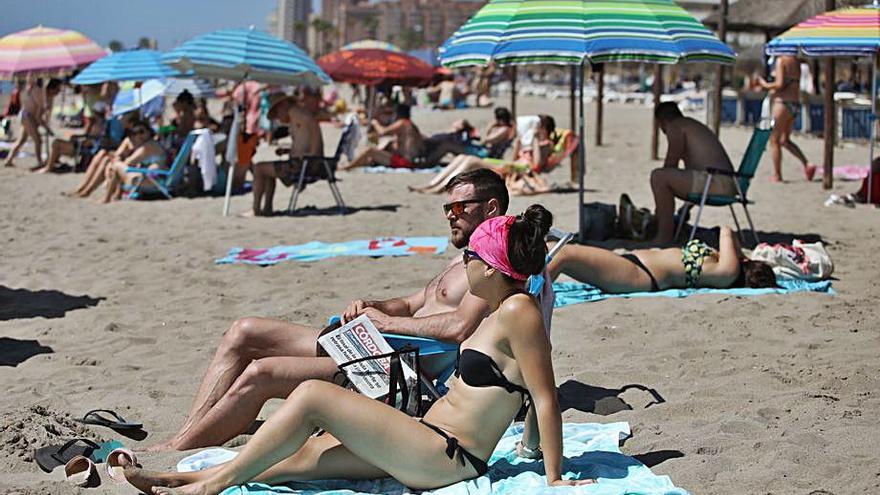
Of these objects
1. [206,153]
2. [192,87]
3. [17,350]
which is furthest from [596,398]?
[192,87]

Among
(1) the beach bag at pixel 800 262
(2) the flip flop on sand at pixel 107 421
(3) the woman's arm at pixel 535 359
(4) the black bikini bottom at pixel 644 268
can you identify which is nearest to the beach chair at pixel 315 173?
(4) the black bikini bottom at pixel 644 268

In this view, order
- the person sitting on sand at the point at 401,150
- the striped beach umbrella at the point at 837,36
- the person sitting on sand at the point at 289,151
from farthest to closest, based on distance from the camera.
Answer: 1. the person sitting on sand at the point at 401,150
2. the person sitting on sand at the point at 289,151
3. the striped beach umbrella at the point at 837,36

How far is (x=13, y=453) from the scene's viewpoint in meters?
3.74

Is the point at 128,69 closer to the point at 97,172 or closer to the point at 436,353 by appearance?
the point at 97,172

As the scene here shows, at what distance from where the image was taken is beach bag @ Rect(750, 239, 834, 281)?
6418 millimetres

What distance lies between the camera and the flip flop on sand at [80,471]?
339 centimetres

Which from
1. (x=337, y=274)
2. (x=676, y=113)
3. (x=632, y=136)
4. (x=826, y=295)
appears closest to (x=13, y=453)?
(x=337, y=274)

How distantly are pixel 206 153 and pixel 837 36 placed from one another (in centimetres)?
603

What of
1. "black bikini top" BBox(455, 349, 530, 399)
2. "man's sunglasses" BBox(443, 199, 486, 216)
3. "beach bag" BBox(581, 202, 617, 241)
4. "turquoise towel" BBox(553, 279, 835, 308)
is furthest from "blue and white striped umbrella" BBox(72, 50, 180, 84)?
"black bikini top" BBox(455, 349, 530, 399)

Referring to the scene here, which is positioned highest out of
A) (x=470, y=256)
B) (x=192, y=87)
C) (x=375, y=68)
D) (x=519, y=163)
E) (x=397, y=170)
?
(x=375, y=68)

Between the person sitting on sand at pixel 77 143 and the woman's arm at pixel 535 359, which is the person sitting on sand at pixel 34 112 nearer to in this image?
the person sitting on sand at pixel 77 143

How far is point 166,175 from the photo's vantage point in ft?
37.5

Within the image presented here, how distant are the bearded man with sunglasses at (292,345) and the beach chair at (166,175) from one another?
733 centimetres

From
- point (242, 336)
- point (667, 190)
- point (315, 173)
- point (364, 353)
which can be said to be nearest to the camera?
point (364, 353)
